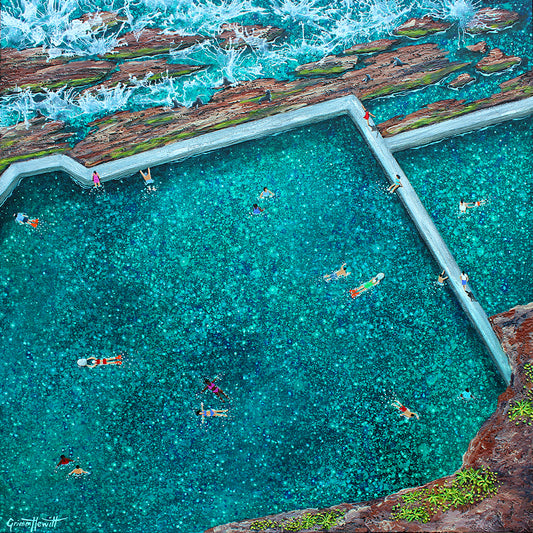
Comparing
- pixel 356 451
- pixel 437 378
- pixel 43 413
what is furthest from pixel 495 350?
pixel 43 413

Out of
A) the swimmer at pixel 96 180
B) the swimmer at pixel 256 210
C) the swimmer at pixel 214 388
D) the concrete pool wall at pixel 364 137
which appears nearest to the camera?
the swimmer at pixel 214 388

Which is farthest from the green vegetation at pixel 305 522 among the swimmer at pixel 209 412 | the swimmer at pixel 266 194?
the swimmer at pixel 266 194

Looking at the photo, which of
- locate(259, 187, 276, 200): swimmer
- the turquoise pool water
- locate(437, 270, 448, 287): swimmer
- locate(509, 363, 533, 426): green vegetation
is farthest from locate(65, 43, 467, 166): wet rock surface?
locate(509, 363, 533, 426): green vegetation

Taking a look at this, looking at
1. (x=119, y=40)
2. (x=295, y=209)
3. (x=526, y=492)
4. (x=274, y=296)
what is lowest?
(x=526, y=492)

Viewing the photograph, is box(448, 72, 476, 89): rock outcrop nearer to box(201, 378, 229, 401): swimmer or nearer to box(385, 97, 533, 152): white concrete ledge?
box(385, 97, 533, 152): white concrete ledge

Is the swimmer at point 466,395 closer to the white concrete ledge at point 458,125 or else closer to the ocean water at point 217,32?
the white concrete ledge at point 458,125

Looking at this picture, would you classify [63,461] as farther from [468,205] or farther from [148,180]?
[468,205]

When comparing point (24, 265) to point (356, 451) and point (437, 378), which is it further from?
point (437, 378)
